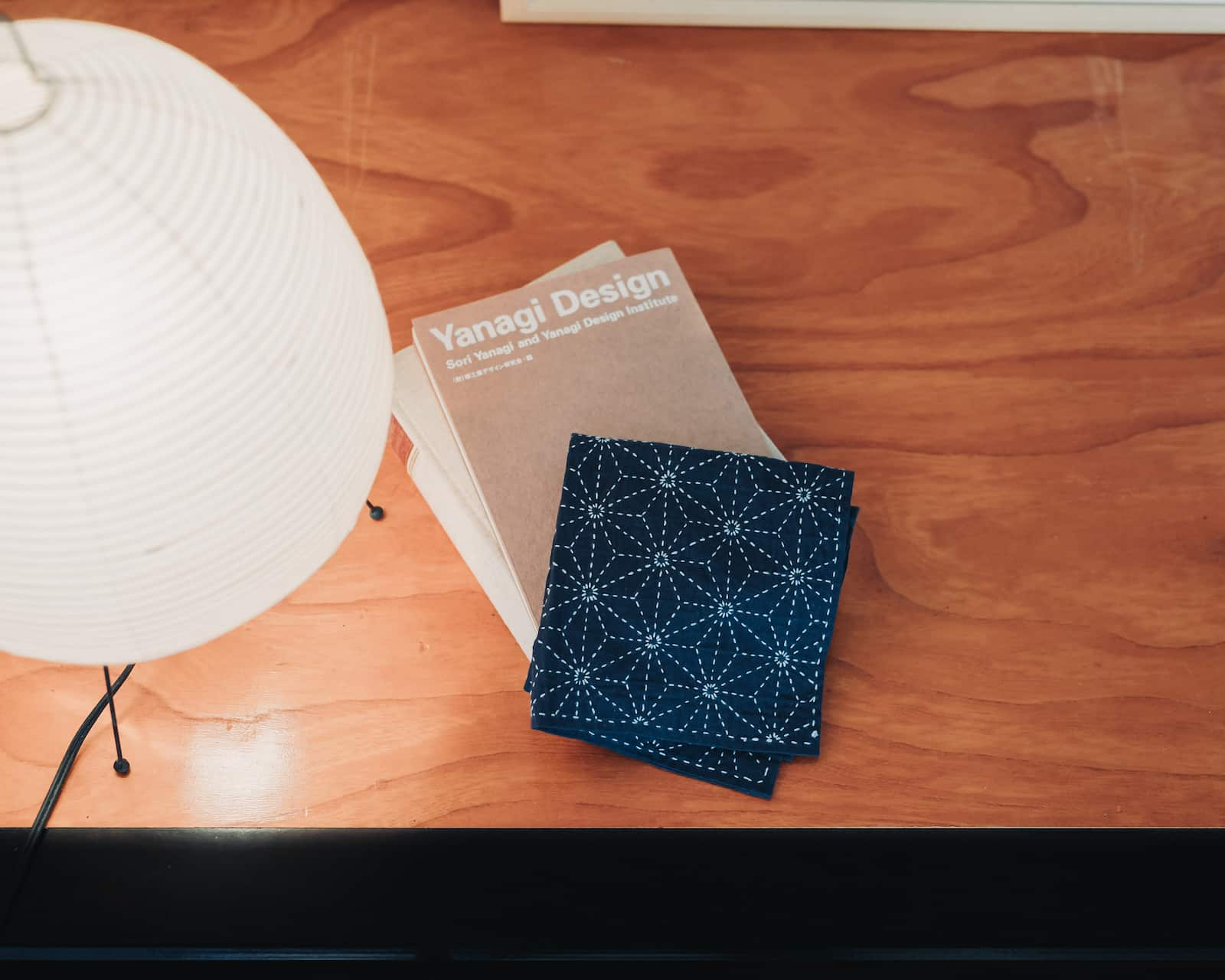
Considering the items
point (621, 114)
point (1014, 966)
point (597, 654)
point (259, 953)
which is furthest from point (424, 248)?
point (1014, 966)

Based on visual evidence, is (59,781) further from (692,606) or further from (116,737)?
(692,606)

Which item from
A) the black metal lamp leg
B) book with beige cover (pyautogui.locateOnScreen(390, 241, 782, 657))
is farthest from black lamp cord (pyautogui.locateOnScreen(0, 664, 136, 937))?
book with beige cover (pyautogui.locateOnScreen(390, 241, 782, 657))

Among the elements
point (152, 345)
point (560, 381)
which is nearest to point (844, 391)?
point (560, 381)

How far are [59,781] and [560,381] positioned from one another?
0.39 metres

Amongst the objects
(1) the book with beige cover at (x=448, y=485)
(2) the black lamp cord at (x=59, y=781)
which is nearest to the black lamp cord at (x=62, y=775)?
(2) the black lamp cord at (x=59, y=781)

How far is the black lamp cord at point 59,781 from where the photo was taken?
556 mm

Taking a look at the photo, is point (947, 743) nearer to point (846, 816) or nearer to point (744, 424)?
point (846, 816)

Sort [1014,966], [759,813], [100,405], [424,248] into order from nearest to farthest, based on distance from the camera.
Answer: [100,405] < [759,813] < [424,248] < [1014,966]

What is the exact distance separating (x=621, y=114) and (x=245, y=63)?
0.30m

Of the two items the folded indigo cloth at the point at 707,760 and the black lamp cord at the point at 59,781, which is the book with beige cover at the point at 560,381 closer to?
the folded indigo cloth at the point at 707,760

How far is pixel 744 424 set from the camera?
26.4 inches

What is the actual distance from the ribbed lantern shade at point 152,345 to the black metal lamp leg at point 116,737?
0.22 meters

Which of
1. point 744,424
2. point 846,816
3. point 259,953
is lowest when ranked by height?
point 259,953

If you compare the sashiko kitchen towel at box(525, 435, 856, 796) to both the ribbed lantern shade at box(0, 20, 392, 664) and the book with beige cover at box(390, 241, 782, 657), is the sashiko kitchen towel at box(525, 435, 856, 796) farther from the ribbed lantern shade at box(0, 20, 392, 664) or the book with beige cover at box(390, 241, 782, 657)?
the ribbed lantern shade at box(0, 20, 392, 664)
